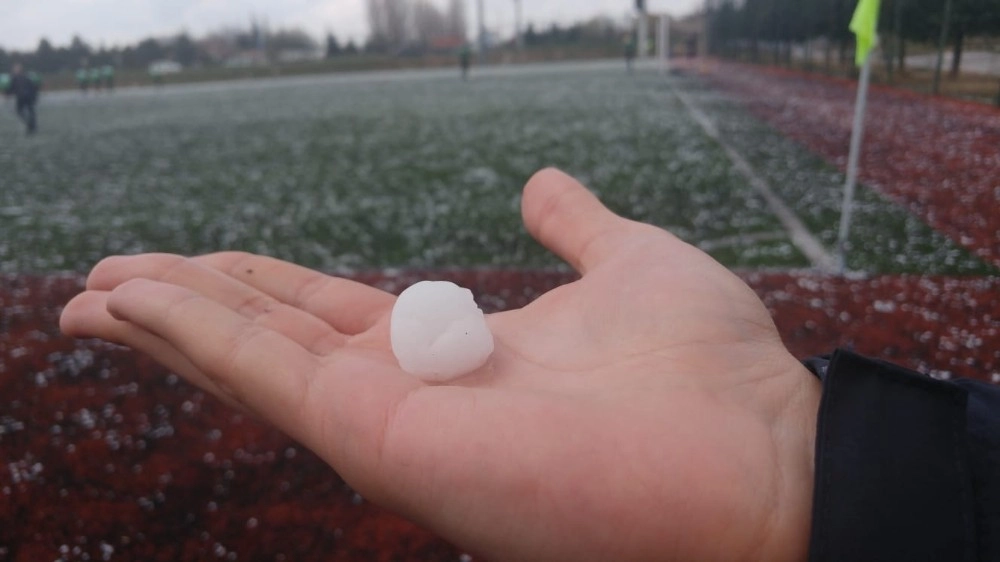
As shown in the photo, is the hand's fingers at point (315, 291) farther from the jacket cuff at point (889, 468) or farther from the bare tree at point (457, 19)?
the bare tree at point (457, 19)

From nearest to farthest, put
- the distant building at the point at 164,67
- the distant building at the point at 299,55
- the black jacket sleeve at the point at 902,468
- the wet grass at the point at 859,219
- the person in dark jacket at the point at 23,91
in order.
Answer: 1. the black jacket sleeve at the point at 902,468
2. the wet grass at the point at 859,219
3. the person in dark jacket at the point at 23,91
4. the distant building at the point at 164,67
5. the distant building at the point at 299,55

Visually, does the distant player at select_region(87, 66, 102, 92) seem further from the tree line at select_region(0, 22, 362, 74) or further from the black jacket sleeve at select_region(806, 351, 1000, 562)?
the black jacket sleeve at select_region(806, 351, 1000, 562)

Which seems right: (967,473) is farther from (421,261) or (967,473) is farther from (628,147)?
(628,147)

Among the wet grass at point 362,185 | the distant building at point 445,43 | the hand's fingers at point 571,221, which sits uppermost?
the distant building at point 445,43

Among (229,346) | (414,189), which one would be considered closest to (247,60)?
(414,189)

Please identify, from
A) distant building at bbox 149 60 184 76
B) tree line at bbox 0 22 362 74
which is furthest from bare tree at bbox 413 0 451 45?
distant building at bbox 149 60 184 76

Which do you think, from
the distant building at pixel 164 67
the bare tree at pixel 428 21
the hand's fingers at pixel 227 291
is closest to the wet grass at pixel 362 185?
the hand's fingers at pixel 227 291

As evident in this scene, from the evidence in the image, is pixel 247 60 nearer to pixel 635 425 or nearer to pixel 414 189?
pixel 414 189
